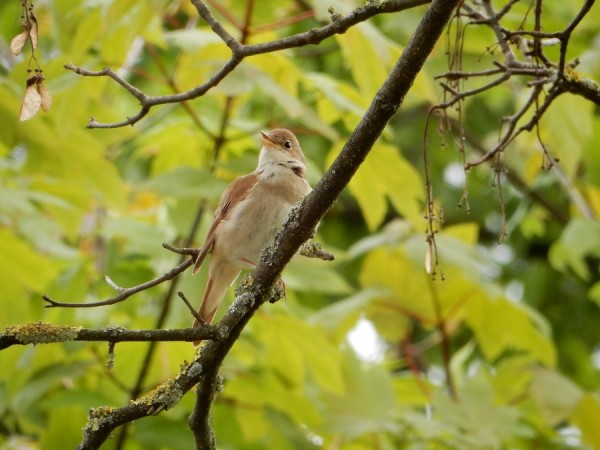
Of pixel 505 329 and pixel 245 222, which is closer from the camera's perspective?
pixel 245 222

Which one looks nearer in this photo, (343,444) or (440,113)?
(440,113)

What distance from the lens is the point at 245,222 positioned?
4.01m

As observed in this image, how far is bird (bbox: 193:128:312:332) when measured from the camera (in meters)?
4.00

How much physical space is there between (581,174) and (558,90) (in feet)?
17.0

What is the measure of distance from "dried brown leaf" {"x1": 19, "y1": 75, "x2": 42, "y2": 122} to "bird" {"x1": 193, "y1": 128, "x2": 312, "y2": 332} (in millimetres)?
1383

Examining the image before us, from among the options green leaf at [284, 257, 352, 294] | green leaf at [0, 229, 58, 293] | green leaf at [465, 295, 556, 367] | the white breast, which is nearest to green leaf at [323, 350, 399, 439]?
green leaf at [284, 257, 352, 294]

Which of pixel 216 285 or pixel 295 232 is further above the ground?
pixel 216 285

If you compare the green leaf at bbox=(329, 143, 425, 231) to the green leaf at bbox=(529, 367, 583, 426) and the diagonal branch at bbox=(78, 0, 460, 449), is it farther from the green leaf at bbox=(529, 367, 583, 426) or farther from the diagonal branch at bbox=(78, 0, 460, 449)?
the diagonal branch at bbox=(78, 0, 460, 449)

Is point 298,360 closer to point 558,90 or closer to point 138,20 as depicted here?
point 138,20

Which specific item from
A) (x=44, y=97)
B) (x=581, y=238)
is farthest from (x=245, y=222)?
(x=581, y=238)

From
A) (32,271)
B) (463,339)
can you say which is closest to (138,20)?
(32,271)

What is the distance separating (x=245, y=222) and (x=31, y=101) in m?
1.60

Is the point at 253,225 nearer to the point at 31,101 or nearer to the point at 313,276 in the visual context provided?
the point at 313,276

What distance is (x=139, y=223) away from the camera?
16.6 feet
